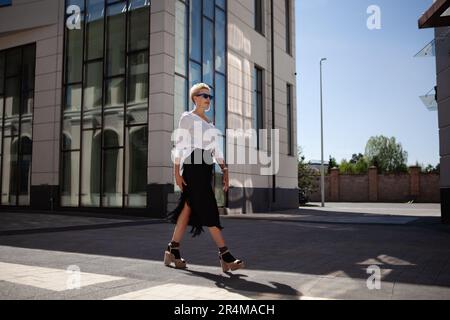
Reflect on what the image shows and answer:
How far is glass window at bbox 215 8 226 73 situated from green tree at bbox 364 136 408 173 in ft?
249

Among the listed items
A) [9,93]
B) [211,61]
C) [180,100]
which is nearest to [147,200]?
[180,100]

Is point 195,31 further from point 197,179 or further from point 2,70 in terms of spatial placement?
point 197,179

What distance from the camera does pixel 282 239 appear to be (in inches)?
292

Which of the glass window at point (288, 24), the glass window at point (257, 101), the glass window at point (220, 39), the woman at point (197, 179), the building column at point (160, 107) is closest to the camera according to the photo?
the woman at point (197, 179)

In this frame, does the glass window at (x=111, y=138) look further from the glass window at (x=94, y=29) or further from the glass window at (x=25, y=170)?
the glass window at (x=25, y=170)

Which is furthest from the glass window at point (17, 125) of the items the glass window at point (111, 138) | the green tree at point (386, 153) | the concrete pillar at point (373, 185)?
the green tree at point (386, 153)

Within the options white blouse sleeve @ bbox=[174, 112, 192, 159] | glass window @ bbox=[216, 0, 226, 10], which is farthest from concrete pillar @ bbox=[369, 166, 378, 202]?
white blouse sleeve @ bbox=[174, 112, 192, 159]

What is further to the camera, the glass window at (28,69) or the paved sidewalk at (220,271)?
the glass window at (28,69)

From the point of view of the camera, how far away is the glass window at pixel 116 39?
14273 mm

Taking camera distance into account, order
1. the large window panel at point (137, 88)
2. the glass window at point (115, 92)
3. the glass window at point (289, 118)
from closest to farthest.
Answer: the large window panel at point (137, 88), the glass window at point (115, 92), the glass window at point (289, 118)

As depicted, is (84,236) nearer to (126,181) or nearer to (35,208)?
(126,181)

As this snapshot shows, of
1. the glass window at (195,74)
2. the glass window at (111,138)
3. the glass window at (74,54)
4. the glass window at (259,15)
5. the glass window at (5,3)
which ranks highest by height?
the glass window at (259,15)

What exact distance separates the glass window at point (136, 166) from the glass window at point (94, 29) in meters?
3.37
